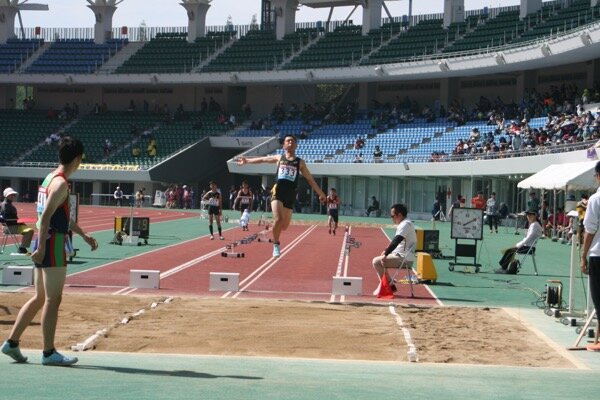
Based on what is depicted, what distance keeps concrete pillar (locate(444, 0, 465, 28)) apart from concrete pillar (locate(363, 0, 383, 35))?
5553 millimetres

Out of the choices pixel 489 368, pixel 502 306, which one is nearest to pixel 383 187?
pixel 502 306

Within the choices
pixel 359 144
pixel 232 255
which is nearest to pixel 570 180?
pixel 232 255

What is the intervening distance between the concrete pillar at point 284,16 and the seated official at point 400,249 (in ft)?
205

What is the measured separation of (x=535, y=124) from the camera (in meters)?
56.4

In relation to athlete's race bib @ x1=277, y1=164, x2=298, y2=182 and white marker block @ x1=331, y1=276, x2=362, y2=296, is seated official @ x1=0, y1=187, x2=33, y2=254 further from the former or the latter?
athlete's race bib @ x1=277, y1=164, x2=298, y2=182

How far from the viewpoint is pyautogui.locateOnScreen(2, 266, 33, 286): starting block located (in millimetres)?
18500

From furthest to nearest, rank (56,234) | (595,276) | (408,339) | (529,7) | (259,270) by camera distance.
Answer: (529,7), (259,270), (408,339), (595,276), (56,234)

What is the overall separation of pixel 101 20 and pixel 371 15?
21353 mm

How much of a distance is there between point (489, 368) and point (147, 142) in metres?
67.9

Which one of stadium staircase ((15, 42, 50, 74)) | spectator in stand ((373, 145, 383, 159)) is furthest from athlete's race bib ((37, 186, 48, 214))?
stadium staircase ((15, 42, 50, 74))

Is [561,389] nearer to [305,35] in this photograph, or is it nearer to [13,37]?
[305,35]

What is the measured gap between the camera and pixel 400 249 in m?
19.0

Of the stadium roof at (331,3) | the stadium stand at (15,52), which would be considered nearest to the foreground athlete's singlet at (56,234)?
the stadium roof at (331,3)

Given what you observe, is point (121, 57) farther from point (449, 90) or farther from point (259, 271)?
point (259, 271)
